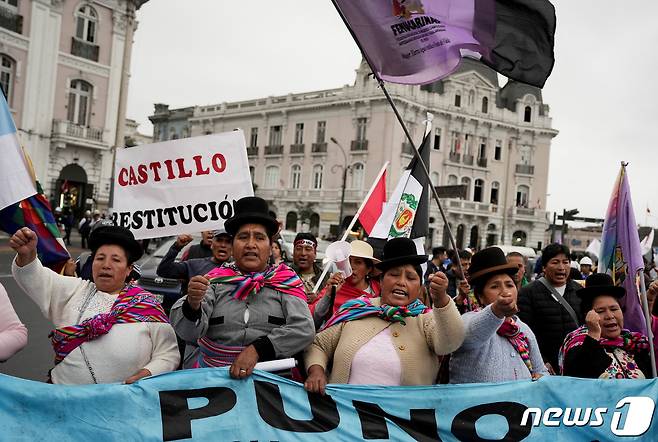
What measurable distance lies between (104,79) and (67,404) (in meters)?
33.2

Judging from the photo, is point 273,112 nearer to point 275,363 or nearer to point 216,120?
point 216,120

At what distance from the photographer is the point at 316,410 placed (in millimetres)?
2998

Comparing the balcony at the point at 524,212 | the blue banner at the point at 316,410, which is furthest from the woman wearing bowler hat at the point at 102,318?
the balcony at the point at 524,212

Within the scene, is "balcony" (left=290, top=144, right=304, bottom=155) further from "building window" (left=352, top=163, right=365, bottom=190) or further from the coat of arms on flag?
the coat of arms on flag

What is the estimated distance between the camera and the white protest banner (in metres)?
4.88

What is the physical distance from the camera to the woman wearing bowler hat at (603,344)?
3.51 meters

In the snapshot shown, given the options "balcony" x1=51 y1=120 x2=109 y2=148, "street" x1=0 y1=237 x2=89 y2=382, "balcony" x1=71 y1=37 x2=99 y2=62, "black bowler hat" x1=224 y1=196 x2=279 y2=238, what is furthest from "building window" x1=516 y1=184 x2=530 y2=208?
"black bowler hat" x1=224 y1=196 x2=279 y2=238

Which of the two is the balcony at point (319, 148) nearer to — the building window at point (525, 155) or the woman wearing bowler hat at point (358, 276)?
the building window at point (525, 155)

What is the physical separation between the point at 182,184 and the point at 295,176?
46928 mm

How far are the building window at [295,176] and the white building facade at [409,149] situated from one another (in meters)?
0.13

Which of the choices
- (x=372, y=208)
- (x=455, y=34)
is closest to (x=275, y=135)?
(x=372, y=208)

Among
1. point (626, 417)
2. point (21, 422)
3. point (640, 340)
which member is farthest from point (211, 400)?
point (640, 340)

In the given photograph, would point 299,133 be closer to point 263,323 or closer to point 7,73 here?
point 7,73

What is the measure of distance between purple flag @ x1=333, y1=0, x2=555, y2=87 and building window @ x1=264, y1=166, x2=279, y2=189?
48.6 metres
